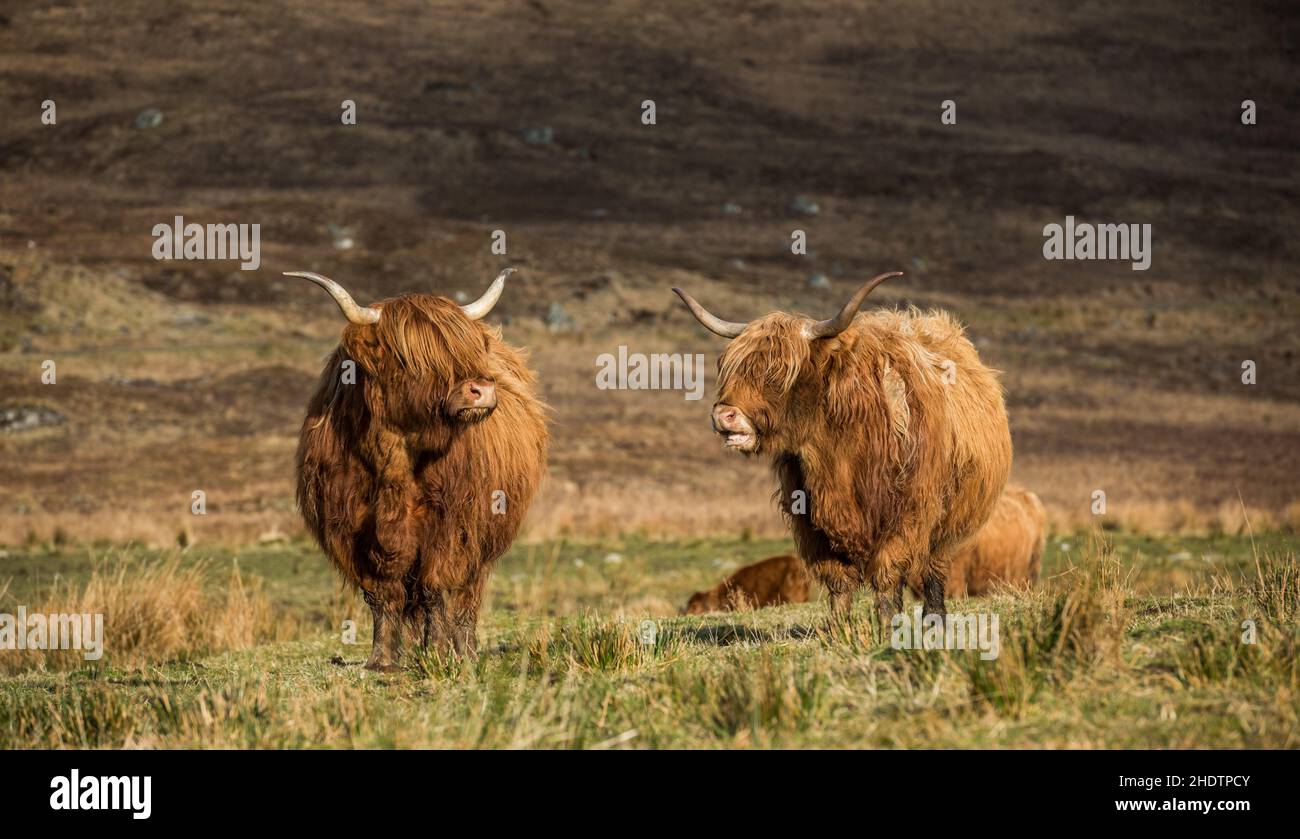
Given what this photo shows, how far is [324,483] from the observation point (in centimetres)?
852

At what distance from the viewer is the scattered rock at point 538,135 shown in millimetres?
65281

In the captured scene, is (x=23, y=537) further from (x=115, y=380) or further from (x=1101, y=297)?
(x=1101, y=297)

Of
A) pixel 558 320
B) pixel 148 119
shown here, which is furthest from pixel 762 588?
pixel 148 119

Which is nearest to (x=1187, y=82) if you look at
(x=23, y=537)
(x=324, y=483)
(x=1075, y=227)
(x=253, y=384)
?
(x=1075, y=227)

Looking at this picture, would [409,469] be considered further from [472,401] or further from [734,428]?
[734,428]

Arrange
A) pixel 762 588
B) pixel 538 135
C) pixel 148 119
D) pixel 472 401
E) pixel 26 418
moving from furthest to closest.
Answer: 1. pixel 148 119
2. pixel 538 135
3. pixel 26 418
4. pixel 762 588
5. pixel 472 401

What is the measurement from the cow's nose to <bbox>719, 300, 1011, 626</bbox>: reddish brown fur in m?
1.15

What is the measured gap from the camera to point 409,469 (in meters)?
8.38

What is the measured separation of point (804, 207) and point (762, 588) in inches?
1881

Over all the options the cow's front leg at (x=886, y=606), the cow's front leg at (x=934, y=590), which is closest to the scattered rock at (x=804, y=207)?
the cow's front leg at (x=934, y=590)

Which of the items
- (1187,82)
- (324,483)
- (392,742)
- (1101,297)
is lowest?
(392,742)

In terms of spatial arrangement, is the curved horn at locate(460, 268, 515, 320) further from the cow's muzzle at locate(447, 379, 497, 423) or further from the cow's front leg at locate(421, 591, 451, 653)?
the cow's front leg at locate(421, 591, 451, 653)

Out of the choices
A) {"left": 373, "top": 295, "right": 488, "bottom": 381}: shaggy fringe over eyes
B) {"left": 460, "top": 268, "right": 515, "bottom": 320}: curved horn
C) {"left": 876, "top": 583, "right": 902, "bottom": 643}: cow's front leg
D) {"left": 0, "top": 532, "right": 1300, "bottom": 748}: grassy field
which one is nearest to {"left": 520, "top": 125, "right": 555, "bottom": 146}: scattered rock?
{"left": 460, "top": 268, "right": 515, "bottom": 320}: curved horn

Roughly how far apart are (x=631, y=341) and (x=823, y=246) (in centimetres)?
1852
